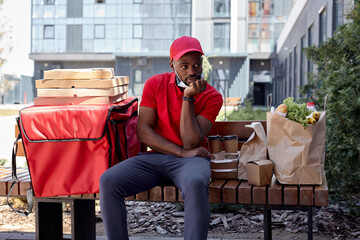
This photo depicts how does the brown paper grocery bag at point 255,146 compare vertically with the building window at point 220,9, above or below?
below

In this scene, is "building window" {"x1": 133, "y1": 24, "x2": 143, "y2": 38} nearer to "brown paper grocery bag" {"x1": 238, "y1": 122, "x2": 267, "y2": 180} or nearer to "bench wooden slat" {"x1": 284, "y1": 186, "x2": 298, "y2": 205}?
"brown paper grocery bag" {"x1": 238, "y1": 122, "x2": 267, "y2": 180}

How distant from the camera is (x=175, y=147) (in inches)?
141

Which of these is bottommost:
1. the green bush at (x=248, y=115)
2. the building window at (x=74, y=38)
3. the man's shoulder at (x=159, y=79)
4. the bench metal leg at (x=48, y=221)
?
the bench metal leg at (x=48, y=221)

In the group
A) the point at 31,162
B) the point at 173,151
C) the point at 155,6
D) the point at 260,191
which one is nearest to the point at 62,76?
the point at 31,162

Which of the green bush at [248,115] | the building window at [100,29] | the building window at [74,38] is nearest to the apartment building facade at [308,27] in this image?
the green bush at [248,115]

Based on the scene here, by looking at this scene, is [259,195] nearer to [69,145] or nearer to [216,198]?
[216,198]

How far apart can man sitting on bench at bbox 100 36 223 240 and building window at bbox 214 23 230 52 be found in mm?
39046

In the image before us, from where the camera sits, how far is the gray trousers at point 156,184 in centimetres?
297

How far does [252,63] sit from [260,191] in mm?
41794

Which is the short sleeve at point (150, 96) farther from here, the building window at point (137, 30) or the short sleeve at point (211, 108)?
the building window at point (137, 30)

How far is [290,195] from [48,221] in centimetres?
213

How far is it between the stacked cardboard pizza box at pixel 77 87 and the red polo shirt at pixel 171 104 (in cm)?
31

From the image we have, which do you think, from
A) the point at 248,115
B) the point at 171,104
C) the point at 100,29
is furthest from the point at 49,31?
the point at 171,104

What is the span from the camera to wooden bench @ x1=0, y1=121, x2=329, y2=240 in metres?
3.28
